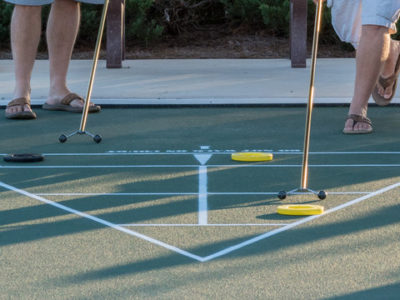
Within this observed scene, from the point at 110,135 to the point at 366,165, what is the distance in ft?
5.95

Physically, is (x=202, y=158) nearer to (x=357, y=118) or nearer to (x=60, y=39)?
(x=357, y=118)

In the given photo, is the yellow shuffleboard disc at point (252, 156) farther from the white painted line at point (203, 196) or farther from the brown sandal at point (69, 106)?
the brown sandal at point (69, 106)

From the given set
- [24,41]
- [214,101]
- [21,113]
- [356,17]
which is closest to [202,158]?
[356,17]

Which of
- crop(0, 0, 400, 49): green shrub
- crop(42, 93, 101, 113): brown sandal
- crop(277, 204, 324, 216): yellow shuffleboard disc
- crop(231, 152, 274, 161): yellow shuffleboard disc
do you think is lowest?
crop(0, 0, 400, 49): green shrub

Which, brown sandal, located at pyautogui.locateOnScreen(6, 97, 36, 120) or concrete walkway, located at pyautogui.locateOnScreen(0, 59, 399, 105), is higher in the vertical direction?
brown sandal, located at pyautogui.locateOnScreen(6, 97, 36, 120)

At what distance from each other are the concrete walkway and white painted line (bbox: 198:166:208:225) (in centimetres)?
240

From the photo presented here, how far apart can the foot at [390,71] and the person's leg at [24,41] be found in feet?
8.24

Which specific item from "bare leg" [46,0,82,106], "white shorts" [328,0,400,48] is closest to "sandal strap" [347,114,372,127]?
"white shorts" [328,0,400,48]

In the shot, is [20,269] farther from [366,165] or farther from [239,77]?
[239,77]

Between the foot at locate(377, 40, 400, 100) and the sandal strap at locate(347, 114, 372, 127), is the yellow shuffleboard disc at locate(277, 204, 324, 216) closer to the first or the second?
the sandal strap at locate(347, 114, 372, 127)

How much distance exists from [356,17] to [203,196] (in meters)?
2.45

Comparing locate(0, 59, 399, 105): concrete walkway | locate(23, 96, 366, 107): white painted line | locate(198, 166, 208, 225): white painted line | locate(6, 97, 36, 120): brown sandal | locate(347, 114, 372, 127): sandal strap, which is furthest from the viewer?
locate(0, 59, 399, 105): concrete walkway

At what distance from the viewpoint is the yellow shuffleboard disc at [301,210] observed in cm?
397

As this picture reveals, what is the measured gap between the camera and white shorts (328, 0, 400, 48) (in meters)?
5.94
